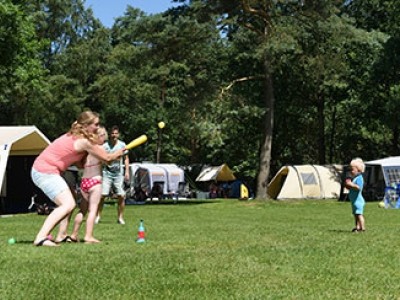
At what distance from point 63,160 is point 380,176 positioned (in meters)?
21.5

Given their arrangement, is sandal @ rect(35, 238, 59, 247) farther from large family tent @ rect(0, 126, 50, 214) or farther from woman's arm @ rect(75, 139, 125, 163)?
large family tent @ rect(0, 126, 50, 214)

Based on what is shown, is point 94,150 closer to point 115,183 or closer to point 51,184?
point 51,184

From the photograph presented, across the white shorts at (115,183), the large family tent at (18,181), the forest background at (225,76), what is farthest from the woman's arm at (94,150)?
the forest background at (225,76)

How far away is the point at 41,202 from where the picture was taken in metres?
17.8

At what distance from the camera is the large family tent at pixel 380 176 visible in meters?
24.0

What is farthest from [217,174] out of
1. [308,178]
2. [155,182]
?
[308,178]

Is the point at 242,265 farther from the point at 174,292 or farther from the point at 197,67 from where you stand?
the point at 197,67

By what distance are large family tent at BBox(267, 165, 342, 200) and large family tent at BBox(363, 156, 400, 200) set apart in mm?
1759

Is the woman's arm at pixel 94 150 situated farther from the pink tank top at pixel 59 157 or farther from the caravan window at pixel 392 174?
the caravan window at pixel 392 174

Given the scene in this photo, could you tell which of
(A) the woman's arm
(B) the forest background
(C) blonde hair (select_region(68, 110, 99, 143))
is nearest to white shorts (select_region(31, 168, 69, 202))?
(A) the woman's arm

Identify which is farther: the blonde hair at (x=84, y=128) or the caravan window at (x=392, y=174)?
the caravan window at (x=392, y=174)

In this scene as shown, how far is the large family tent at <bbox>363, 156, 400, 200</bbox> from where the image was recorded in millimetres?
24047

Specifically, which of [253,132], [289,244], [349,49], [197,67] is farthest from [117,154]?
[253,132]

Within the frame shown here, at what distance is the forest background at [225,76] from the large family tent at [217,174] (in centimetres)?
194
